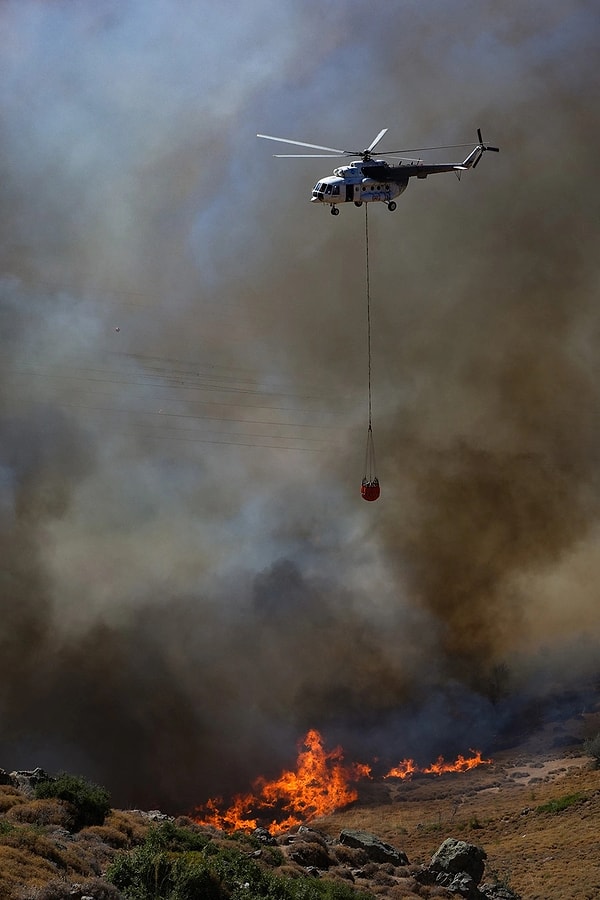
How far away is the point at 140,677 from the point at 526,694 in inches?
925

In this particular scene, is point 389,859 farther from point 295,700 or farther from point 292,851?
point 295,700

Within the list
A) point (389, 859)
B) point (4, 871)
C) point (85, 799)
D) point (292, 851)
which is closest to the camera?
point (4, 871)

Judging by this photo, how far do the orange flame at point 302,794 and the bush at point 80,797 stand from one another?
61.2 feet

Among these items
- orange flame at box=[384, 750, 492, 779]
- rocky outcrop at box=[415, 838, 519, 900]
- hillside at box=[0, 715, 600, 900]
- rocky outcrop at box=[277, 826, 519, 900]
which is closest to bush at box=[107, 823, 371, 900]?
hillside at box=[0, 715, 600, 900]

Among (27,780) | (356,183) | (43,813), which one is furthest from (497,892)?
(356,183)

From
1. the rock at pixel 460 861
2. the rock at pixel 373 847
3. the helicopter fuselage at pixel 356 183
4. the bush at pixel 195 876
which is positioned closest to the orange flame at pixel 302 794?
the rock at pixel 373 847

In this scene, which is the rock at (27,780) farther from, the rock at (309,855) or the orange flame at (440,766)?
the orange flame at (440,766)

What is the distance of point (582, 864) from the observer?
3953cm

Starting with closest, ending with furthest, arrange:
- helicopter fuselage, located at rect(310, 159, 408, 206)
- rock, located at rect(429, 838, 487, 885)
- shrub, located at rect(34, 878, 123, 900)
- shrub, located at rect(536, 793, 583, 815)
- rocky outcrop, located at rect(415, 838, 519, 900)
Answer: shrub, located at rect(34, 878, 123, 900), rocky outcrop, located at rect(415, 838, 519, 900), rock, located at rect(429, 838, 487, 885), helicopter fuselage, located at rect(310, 159, 408, 206), shrub, located at rect(536, 793, 583, 815)

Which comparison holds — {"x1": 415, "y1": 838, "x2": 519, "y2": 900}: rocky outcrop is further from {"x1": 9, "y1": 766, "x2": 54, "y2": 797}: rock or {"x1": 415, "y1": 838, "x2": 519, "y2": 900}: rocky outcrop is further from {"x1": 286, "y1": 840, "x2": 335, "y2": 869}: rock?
{"x1": 9, "y1": 766, "x2": 54, "y2": 797}: rock

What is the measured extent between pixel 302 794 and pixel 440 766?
8164mm

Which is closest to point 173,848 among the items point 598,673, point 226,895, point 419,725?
point 226,895

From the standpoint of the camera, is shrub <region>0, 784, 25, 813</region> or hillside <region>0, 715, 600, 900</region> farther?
shrub <region>0, 784, 25, 813</region>

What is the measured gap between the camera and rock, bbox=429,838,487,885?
37.8m
